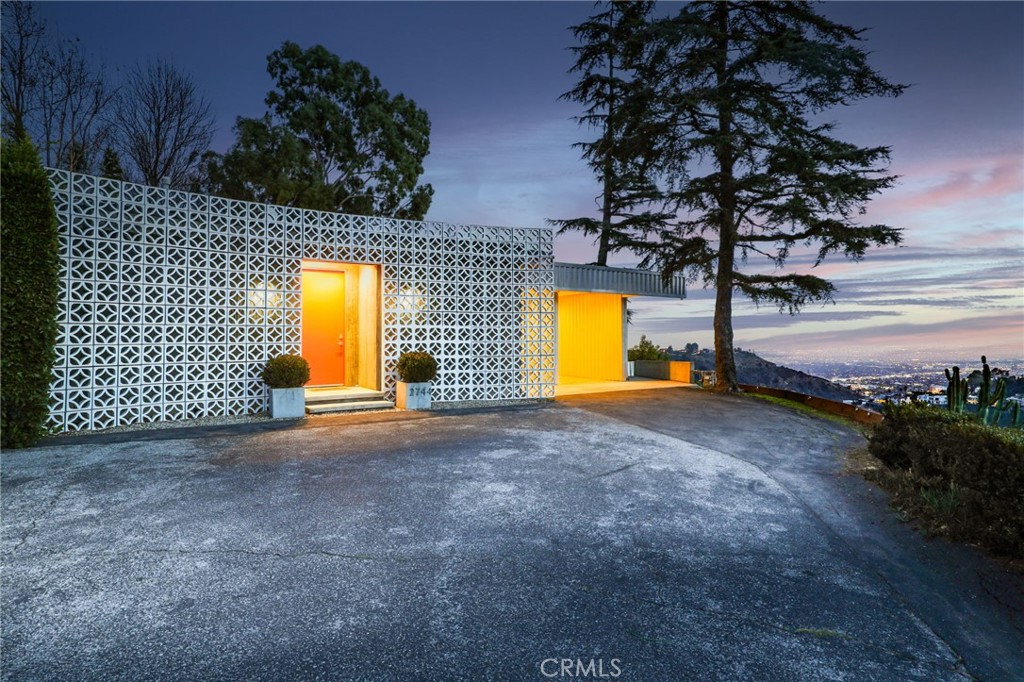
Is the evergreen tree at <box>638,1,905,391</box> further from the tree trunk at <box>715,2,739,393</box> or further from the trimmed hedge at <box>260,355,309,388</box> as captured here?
the trimmed hedge at <box>260,355,309,388</box>

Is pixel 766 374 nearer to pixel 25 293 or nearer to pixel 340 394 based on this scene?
pixel 340 394

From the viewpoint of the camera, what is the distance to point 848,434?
31.3ft

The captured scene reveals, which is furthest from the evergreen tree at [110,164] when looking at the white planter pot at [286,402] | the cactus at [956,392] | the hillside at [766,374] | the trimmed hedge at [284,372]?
the cactus at [956,392]

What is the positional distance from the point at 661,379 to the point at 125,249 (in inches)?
647

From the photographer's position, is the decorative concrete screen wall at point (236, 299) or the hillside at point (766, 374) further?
the hillside at point (766, 374)

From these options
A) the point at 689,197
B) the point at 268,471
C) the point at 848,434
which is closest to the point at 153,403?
the point at 268,471

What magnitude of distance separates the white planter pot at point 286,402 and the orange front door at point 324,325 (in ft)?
8.32

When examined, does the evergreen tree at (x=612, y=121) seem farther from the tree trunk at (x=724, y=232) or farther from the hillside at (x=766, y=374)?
the hillside at (x=766, y=374)

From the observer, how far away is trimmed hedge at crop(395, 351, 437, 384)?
10320mm

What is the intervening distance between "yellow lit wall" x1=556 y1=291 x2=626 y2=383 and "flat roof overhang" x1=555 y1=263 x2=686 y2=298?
2.37 feet

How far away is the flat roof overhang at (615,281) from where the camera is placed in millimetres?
15219

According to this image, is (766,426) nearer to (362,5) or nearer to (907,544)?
(907,544)

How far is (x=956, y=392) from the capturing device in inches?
287

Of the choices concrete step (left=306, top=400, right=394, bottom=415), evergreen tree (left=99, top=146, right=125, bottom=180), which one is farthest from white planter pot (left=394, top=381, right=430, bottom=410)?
evergreen tree (left=99, top=146, right=125, bottom=180)
